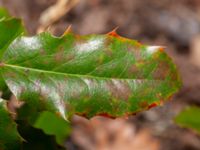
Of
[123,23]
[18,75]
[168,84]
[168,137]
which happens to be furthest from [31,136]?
[123,23]

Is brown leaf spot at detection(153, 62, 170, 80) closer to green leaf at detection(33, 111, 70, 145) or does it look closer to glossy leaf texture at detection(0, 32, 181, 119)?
glossy leaf texture at detection(0, 32, 181, 119)

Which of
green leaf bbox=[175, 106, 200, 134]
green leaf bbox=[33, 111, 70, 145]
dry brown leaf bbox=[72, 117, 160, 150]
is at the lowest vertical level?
dry brown leaf bbox=[72, 117, 160, 150]

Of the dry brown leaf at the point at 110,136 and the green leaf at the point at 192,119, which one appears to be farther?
the dry brown leaf at the point at 110,136

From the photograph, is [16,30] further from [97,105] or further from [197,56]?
[197,56]

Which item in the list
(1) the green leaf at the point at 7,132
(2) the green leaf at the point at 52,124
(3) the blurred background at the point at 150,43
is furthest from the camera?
(3) the blurred background at the point at 150,43

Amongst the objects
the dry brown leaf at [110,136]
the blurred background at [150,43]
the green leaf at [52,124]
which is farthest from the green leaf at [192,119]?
the dry brown leaf at [110,136]

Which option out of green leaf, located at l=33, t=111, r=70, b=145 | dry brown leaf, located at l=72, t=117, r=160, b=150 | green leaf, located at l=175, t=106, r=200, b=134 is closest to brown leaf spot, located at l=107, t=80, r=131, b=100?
green leaf, located at l=33, t=111, r=70, b=145

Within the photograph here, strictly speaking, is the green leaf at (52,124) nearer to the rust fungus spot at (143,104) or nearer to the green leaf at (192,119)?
the green leaf at (192,119)
